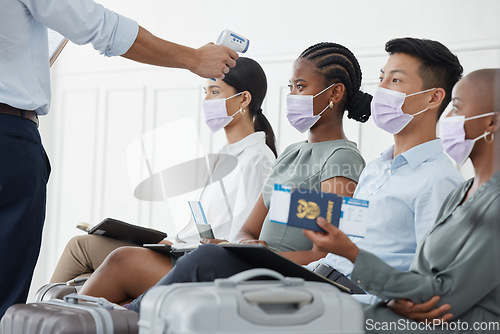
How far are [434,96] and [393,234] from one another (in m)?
0.47

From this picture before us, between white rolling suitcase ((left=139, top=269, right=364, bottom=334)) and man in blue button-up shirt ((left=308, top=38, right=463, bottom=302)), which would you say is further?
man in blue button-up shirt ((left=308, top=38, right=463, bottom=302))

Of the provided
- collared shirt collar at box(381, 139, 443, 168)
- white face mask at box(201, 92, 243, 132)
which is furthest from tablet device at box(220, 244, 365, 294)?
white face mask at box(201, 92, 243, 132)

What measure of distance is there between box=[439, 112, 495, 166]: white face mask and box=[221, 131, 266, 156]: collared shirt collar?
1407mm

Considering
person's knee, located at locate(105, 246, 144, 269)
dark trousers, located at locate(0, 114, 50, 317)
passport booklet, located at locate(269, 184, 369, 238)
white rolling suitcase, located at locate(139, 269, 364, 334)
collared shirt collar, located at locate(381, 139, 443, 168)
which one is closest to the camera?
white rolling suitcase, located at locate(139, 269, 364, 334)

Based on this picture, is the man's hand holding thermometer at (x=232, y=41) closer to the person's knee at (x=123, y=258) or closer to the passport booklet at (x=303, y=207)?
the person's knee at (x=123, y=258)

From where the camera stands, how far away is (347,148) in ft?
7.52

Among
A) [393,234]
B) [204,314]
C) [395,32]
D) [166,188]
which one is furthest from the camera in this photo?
[166,188]

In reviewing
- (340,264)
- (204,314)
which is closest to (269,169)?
(340,264)

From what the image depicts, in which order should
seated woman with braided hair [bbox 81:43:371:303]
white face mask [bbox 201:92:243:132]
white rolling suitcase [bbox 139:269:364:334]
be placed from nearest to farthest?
white rolling suitcase [bbox 139:269:364:334] < seated woman with braided hair [bbox 81:43:371:303] < white face mask [bbox 201:92:243:132]

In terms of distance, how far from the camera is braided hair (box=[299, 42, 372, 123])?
2.46 m

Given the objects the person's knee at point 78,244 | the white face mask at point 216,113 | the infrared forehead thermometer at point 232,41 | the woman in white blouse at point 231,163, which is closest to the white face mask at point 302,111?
the woman in white blouse at point 231,163

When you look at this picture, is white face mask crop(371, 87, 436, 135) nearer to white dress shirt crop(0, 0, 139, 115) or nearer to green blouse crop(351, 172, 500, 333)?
green blouse crop(351, 172, 500, 333)

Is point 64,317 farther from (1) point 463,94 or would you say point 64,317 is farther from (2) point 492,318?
(1) point 463,94

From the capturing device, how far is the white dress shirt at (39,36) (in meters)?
1.72
